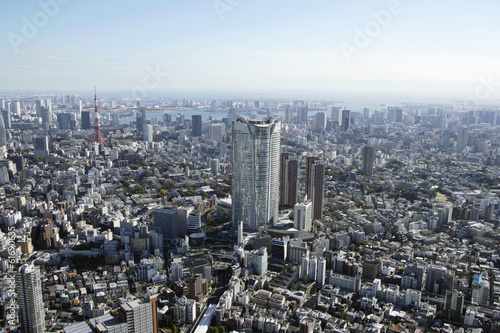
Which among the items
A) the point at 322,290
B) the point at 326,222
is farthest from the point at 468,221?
the point at 322,290

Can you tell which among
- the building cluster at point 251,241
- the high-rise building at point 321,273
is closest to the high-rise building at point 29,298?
the building cluster at point 251,241

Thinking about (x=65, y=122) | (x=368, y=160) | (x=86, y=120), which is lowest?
(x=368, y=160)

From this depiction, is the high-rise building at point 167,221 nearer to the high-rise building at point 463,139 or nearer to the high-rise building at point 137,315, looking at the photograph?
the high-rise building at point 137,315

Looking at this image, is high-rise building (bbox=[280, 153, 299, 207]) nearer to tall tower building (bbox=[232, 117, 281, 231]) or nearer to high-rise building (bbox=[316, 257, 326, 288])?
tall tower building (bbox=[232, 117, 281, 231])

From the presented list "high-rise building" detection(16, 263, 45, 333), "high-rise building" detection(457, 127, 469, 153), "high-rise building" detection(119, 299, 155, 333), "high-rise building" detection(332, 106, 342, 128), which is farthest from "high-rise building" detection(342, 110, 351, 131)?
"high-rise building" detection(16, 263, 45, 333)

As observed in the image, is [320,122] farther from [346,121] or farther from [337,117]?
[337,117]

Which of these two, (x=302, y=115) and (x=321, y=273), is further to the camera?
(x=302, y=115)

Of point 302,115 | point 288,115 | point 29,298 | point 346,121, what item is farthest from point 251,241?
point 302,115
